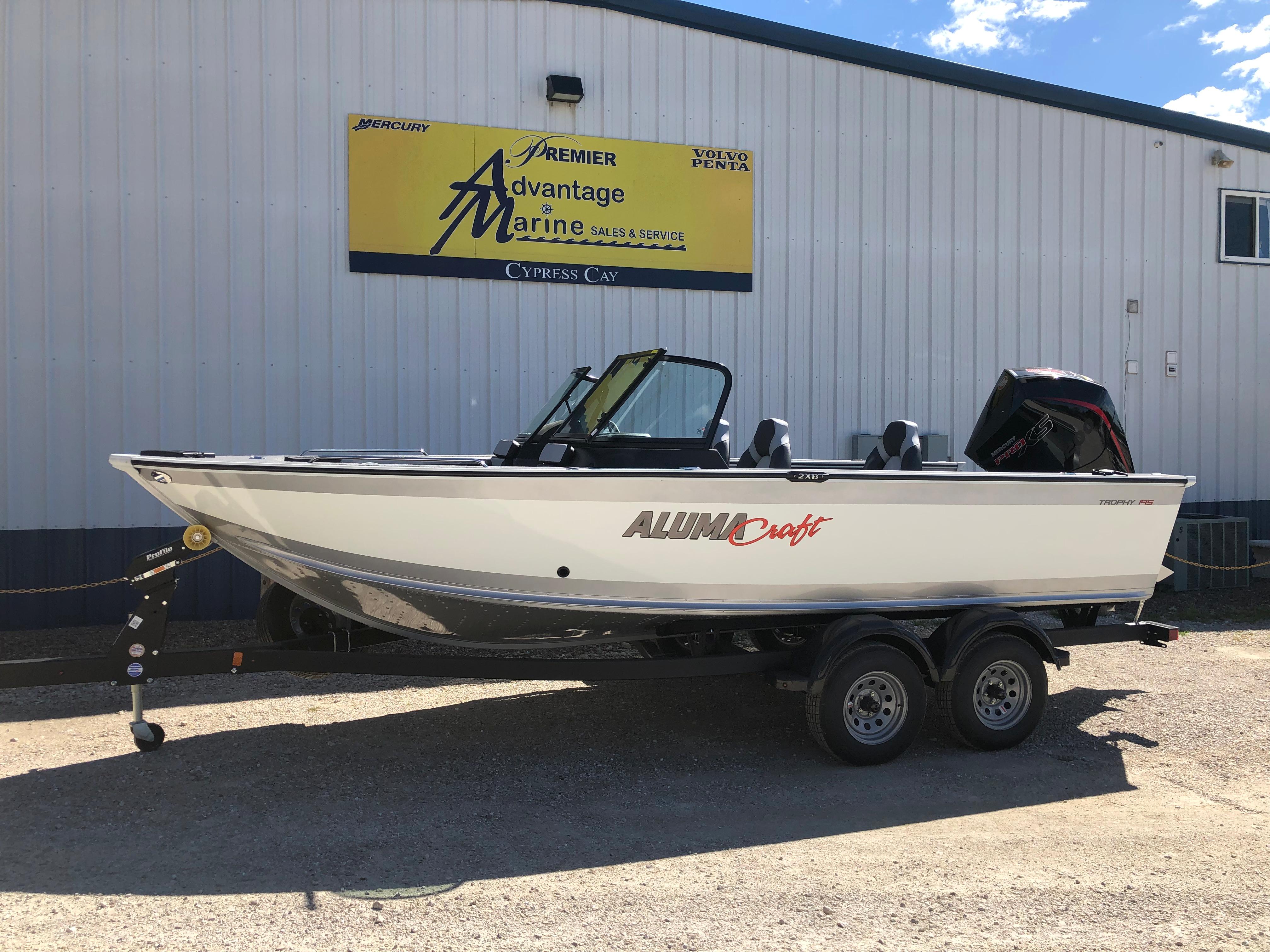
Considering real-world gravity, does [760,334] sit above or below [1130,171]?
below

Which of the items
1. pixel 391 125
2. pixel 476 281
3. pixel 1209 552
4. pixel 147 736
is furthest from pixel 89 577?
pixel 1209 552

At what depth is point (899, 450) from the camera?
5.24 m

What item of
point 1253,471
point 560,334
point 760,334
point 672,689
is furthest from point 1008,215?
point 672,689

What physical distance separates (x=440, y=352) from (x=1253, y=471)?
29.7 feet

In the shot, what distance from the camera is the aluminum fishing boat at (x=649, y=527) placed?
153 inches

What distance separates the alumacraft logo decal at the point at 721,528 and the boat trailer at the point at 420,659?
0.51m

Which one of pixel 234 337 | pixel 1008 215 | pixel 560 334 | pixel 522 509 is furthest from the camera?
pixel 1008 215

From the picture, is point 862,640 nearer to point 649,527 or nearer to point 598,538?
point 649,527

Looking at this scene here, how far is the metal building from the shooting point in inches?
278

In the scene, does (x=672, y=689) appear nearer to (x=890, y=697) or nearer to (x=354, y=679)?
(x=890, y=697)

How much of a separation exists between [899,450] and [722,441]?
1091 millimetres

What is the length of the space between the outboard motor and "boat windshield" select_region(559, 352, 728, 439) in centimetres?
196

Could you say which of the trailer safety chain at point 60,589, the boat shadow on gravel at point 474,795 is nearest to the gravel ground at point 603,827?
the boat shadow on gravel at point 474,795

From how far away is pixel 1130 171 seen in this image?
9.84 meters
